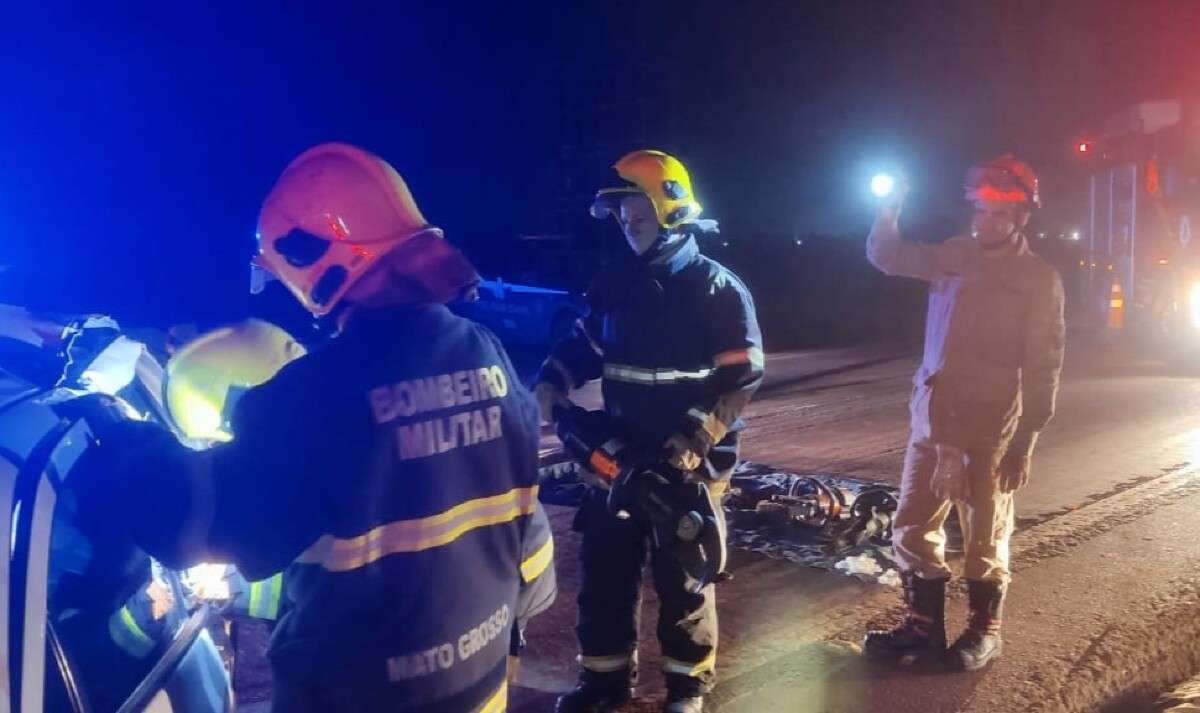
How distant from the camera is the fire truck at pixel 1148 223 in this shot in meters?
13.4

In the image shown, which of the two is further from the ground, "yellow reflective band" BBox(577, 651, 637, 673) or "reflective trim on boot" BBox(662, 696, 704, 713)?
"yellow reflective band" BBox(577, 651, 637, 673)

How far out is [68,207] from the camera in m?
26.7

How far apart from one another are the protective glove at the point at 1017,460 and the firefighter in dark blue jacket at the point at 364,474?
2.70m

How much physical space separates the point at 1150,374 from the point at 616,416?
1086cm

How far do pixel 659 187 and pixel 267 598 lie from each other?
2.28m

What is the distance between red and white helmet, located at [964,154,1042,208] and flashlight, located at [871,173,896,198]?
0.31m

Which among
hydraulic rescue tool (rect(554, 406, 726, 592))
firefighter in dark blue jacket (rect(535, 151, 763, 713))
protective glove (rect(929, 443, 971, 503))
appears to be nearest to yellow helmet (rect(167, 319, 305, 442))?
hydraulic rescue tool (rect(554, 406, 726, 592))

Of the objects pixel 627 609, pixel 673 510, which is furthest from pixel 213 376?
pixel 627 609

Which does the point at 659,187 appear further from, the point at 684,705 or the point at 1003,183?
the point at 684,705

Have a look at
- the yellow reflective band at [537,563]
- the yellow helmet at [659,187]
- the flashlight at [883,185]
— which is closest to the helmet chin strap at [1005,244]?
the flashlight at [883,185]

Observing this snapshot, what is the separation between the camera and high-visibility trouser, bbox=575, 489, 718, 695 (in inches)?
148

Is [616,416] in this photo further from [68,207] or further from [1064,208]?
[68,207]

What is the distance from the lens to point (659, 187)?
3830 mm

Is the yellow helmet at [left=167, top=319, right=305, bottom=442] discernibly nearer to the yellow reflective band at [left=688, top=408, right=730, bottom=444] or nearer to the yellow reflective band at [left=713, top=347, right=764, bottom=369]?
the yellow reflective band at [left=688, top=408, right=730, bottom=444]
